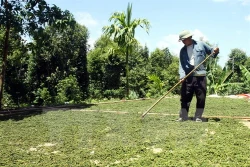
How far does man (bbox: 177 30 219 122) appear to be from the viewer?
509cm

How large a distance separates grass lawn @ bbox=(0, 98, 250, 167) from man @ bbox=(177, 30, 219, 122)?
317 mm

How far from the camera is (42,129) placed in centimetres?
479

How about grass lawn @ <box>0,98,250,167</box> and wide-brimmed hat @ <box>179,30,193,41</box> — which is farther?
wide-brimmed hat @ <box>179,30,193,41</box>

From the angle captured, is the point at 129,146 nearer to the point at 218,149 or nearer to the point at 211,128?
the point at 218,149

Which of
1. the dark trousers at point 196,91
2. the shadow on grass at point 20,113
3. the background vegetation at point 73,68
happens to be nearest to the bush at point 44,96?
the background vegetation at point 73,68

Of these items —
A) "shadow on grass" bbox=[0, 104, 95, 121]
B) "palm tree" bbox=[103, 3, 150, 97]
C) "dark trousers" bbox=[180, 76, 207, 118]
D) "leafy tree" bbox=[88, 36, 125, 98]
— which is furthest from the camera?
"leafy tree" bbox=[88, 36, 125, 98]

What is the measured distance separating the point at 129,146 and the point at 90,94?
14.0m

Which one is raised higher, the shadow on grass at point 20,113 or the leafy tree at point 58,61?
the leafy tree at point 58,61

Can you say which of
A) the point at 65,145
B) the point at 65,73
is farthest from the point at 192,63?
the point at 65,73

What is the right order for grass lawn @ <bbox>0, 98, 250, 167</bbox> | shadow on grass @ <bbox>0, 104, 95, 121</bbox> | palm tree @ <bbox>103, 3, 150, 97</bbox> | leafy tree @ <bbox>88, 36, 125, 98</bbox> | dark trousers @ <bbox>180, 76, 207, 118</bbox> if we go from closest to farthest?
grass lawn @ <bbox>0, 98, 250, 167</bbox>
dark trousers @ <bbox>180, 76, 207, 118</bbox>
shadow on grass @ <bbox>0, 104, 95, 121</bbox>
palm tree @ <bbox>103, 3, 150, 97</bbox>
leafy tree @ <bbox>88, 36, 125, 98</bbox>

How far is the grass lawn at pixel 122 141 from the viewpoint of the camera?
130 inches

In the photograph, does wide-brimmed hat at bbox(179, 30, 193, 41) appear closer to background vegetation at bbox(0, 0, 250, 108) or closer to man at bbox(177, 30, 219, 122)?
man at bbox(177, 30, 219, 122)

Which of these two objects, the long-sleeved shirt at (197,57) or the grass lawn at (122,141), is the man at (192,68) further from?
the grass lawn at (122,141)

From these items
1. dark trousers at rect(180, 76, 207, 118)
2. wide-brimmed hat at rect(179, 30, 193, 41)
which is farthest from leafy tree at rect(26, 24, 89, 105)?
wide-brimmed hat at rect(179, 30, 193, 41)
